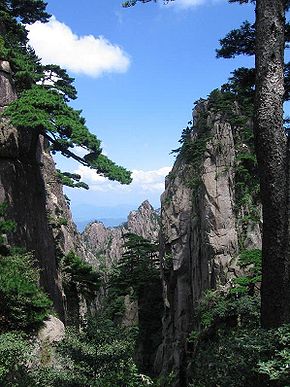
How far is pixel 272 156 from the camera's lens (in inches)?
209

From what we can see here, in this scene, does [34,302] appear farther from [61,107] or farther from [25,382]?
[61,107]

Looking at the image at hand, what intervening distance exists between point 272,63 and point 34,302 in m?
9.60

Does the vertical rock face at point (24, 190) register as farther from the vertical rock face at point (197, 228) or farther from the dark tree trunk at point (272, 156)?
the dark tree trunk at point (272, 156)

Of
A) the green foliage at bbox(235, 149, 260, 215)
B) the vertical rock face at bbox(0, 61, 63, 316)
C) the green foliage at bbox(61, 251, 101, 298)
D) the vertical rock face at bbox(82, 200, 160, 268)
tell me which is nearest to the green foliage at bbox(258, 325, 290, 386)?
the green foliage at bbox(235, 149, 260, 215)

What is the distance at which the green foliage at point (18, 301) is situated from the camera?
37.8ft

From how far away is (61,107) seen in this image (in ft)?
44.8

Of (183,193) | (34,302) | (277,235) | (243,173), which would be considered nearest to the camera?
(277,235)

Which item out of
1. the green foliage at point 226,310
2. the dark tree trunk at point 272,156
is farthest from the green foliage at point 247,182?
the dark tree trunk at point 272,156

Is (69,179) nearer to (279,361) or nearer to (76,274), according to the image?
(76,274)

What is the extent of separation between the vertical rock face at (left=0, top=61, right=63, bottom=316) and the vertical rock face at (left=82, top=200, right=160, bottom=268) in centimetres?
5051

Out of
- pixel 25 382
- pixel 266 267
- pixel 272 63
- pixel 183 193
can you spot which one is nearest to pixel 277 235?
pixel 266 267

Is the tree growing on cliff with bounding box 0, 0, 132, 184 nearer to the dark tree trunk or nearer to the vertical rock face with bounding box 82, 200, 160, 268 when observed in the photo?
the dark tree trunk

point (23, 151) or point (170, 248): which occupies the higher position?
point (23, 151)

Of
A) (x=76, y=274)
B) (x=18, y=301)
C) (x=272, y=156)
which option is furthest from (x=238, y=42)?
(x=76, y=274)
